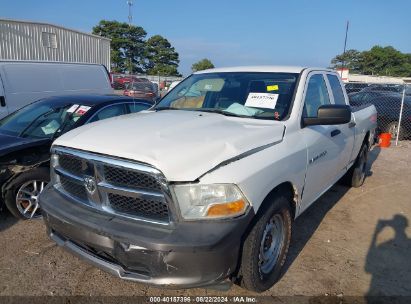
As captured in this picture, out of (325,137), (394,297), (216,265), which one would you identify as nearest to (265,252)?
(216,265)

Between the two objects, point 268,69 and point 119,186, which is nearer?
point 119,186

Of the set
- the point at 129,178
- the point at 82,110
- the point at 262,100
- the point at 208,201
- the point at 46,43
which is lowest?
the point at 208,201

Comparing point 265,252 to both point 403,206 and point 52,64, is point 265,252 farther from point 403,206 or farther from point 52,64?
point 52,64

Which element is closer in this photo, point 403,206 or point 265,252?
point 265,252

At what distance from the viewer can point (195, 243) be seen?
224 centimetres

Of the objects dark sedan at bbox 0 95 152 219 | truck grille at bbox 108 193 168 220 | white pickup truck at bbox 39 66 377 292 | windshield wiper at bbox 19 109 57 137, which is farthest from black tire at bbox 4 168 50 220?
truck grille at bbox 108 193 168 220

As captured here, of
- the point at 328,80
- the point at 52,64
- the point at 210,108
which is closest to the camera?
the point at 210,108

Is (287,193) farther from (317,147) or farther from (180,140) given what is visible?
(180,140)

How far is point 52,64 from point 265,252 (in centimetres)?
742

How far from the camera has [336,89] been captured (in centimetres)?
479

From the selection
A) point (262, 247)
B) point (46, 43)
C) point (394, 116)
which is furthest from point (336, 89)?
point (46, 43)

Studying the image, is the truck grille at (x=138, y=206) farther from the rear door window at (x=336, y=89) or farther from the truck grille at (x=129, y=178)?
the rear door window at (x=336, y=89)

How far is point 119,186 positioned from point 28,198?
2.39 metres

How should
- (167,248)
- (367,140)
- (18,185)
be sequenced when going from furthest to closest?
(367,140) → (18,185) → (167,248)
